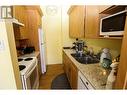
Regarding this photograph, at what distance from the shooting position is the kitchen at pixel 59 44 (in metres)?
1.08

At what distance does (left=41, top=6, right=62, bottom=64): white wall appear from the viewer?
13.7ft

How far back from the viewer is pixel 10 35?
110 cm

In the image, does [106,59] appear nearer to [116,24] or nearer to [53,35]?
[116,24]

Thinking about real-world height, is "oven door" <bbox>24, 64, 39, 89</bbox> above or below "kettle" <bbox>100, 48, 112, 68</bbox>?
below

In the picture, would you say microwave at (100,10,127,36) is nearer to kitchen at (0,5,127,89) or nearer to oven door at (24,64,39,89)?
kitchen at (0,5,127,89)

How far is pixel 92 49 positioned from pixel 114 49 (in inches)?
36.7

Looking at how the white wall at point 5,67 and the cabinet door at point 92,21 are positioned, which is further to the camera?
the cabinet door at point 92,21

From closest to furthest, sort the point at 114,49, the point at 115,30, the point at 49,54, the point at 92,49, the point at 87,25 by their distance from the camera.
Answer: the point at 115,30 → the point at 114,49 → the point at 87,25 → the point at 92,49 → the point at 49,54

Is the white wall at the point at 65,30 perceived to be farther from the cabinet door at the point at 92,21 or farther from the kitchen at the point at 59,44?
the cabinet door at the point at 92,21

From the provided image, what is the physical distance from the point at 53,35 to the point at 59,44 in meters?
0.44

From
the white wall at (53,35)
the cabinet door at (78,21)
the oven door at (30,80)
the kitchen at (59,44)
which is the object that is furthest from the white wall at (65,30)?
the oven door at (30,80)

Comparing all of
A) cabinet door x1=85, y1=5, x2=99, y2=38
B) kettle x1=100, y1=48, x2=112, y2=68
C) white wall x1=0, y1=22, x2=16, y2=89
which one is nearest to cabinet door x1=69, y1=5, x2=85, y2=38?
cabinet door x1=85, y1=5, x2=99, y2=38
